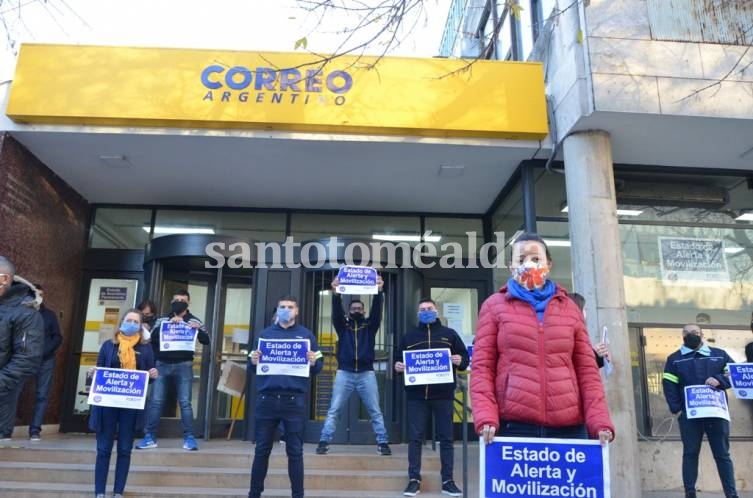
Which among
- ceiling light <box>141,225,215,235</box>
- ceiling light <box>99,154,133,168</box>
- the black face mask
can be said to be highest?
ceiling light <box>99,154,133,168</box>

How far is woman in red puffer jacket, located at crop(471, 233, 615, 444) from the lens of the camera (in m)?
2.95

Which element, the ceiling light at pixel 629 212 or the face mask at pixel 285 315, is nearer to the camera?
the face mask at pixel 285 315

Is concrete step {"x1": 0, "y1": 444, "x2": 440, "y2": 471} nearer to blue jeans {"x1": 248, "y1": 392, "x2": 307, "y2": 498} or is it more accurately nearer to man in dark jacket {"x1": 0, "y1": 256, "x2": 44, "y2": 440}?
blue jeans {"x1": 248, "y1": 392, "x2": 307, "y2": 498}

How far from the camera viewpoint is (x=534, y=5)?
8719mm

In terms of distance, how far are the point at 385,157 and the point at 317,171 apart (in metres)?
1.13

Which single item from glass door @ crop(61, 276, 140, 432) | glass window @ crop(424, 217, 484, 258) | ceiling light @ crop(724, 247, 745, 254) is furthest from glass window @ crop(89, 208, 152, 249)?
ceiling light @ crop(724, 247, 745, 254)

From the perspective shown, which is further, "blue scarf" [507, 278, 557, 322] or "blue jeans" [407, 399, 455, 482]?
"blue jeans" [407, 399, 455, 482]

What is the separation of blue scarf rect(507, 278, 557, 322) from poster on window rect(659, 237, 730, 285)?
5618 millimetres

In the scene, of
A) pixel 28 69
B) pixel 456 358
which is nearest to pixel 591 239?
pixel 456 358

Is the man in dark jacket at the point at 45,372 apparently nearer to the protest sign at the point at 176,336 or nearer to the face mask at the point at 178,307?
the protest sign at the point at 176,336

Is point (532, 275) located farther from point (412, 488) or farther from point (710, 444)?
point (710, 444)

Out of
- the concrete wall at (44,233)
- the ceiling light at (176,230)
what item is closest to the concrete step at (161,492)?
the concrete wall at (44,233)

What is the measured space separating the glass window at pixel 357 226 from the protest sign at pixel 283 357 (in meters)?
4.75

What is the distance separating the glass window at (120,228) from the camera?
32.2 feet
